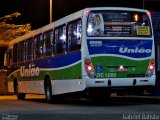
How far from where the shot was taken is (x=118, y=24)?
19.6 meters

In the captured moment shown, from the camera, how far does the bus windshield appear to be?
19391 millimetres

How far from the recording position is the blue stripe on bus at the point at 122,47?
1934cm

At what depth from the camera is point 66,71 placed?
67.6ft

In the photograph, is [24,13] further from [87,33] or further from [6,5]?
[87,33]

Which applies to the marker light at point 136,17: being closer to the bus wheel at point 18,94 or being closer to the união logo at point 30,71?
the união logo at point 30,71

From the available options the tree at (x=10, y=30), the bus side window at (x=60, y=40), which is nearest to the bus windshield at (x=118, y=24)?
the bus side window at (x=60, y=40)

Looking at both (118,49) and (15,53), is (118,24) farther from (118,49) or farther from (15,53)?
(15,53)

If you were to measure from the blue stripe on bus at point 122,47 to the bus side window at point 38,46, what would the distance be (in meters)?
5.03

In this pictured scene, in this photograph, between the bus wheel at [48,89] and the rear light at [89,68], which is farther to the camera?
the bus wheel at [48,89]

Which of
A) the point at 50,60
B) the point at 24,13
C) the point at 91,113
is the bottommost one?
the point at 91,113

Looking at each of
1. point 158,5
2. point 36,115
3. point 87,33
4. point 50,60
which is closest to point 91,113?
point 36,115

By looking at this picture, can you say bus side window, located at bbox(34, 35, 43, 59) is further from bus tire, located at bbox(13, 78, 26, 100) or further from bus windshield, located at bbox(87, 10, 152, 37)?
bus windshield, located at bbox(87, 10, 152, 37)

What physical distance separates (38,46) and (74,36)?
4.56m

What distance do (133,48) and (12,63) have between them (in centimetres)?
1139
